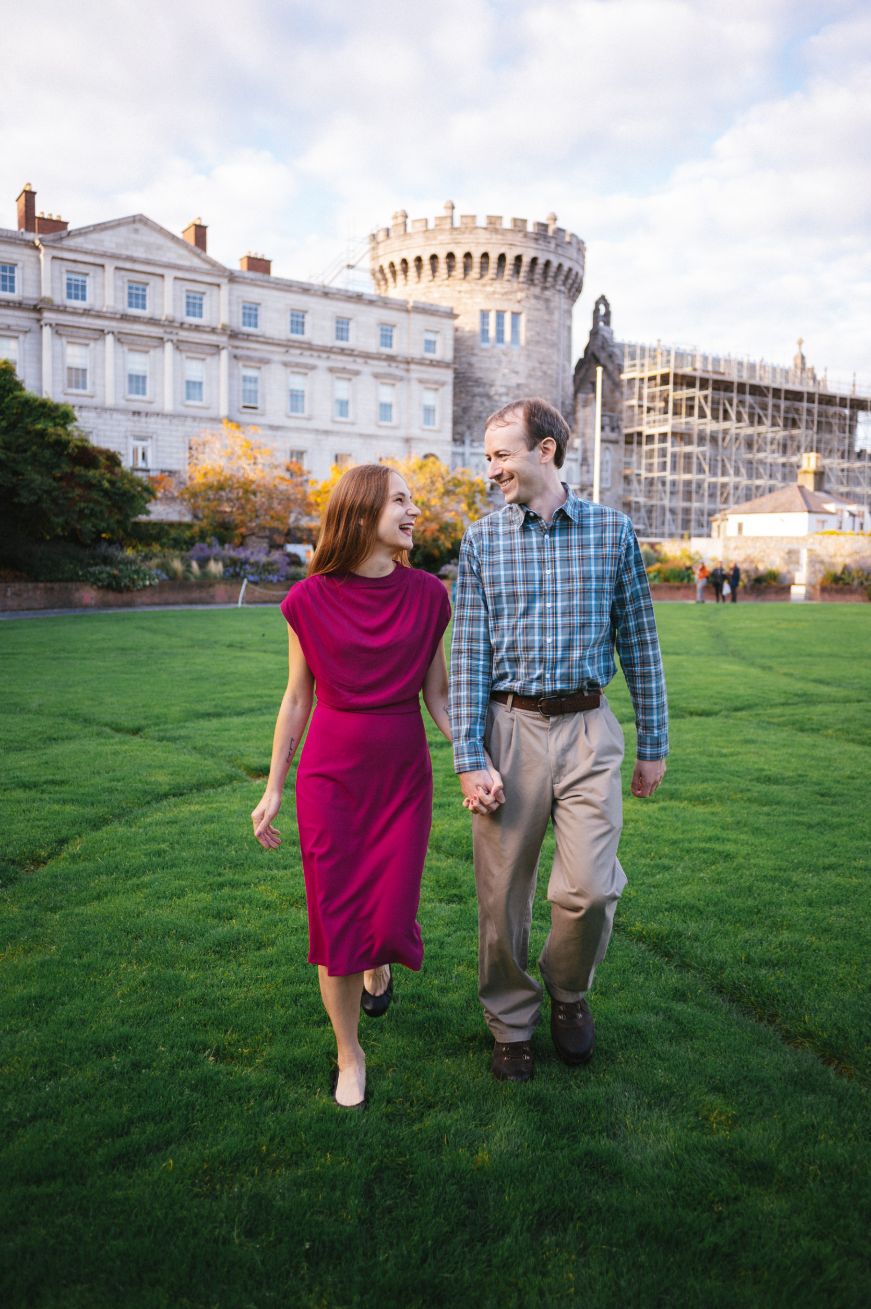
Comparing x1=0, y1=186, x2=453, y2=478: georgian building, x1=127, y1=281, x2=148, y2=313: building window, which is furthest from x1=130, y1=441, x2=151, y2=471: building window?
x1=127, y1=281, x2=148, y2=313: building window

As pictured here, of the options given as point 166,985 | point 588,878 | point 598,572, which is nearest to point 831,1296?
point 588,878

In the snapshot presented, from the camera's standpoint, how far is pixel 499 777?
121 inches

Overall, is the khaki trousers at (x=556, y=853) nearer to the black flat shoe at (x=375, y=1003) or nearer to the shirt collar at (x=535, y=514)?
the black flat shoe at (x=375, y=1003)

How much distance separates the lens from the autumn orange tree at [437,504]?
34.7 metres

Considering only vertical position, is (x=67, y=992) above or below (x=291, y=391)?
below

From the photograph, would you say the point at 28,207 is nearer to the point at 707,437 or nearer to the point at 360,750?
the point at 707,437

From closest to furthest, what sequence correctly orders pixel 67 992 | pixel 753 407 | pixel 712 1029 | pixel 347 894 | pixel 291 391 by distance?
pixel 347 894, pixel 712 1029, pixel 67 992, pixel 291 391, pixel 753 407

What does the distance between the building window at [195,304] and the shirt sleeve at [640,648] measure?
46.9 meters

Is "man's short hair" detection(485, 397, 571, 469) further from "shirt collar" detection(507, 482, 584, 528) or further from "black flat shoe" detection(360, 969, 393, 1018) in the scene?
"black flat shoe" detection(360, 969, 393, 1018)

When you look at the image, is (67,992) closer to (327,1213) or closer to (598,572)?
(327,1213)

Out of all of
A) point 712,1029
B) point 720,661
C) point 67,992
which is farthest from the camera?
point 720,661

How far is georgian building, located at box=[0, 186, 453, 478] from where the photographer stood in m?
42.5

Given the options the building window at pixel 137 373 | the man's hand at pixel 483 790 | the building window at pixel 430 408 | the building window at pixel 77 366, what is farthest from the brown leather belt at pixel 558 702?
the building window at pixel 430 408

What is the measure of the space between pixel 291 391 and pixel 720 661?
3895cm
